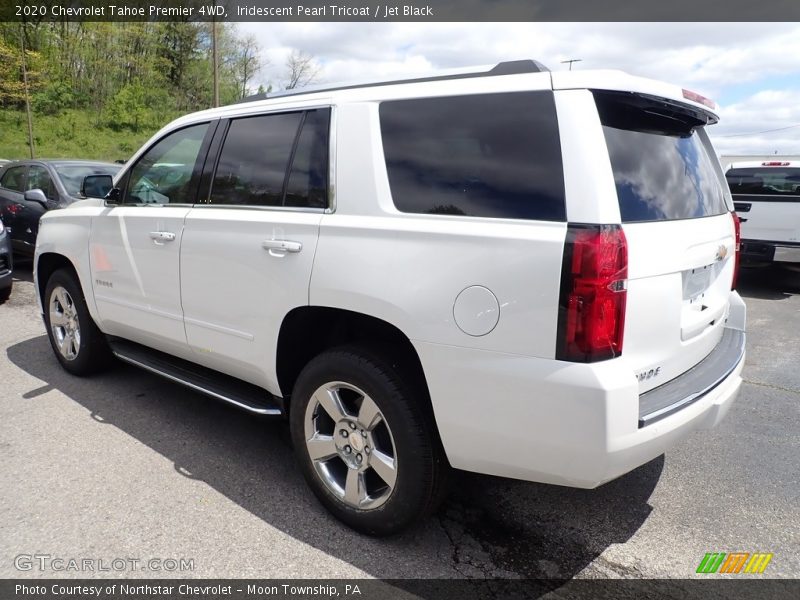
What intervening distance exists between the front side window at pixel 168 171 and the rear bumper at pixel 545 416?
6.85 ft

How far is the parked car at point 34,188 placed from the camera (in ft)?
25.3

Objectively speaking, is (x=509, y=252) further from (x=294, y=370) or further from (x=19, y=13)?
(x=19, y=13)

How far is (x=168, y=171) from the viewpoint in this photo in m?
3.69

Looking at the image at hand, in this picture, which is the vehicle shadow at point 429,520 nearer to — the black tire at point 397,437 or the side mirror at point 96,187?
the black tire at point 397,437

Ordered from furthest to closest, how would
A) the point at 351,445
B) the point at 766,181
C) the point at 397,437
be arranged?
the point at 766,181 < the point at 351,445 < the point at 397,437

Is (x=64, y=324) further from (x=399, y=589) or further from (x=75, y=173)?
(x=75, y=173)

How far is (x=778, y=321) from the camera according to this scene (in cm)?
700

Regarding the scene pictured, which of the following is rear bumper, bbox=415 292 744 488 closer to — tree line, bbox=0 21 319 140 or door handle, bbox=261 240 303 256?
door handle, bbox=261 240 303 256

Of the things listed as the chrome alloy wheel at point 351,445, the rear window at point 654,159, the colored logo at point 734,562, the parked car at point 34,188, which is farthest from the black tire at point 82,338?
the colored logo at point 734,562

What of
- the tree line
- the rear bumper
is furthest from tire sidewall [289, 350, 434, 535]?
the tree line

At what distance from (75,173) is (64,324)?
4.33 metres

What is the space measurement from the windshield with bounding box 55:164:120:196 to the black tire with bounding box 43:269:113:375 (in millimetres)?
3710

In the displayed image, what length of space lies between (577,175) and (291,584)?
194 cm

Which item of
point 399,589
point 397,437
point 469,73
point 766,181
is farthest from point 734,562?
point 766,181
